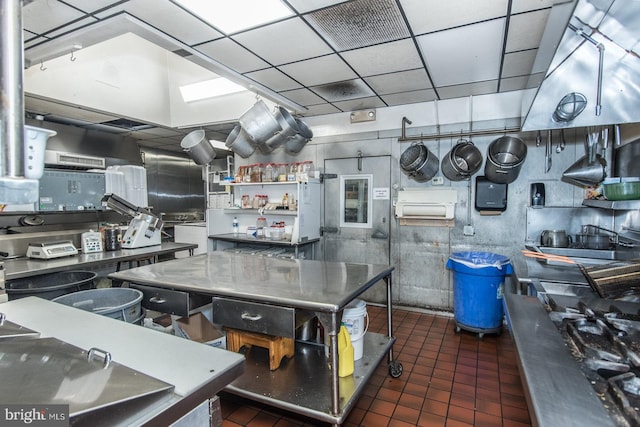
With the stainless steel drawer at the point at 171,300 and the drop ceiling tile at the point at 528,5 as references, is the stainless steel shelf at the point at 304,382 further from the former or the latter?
the drop ceiling tile at the point at 528,5

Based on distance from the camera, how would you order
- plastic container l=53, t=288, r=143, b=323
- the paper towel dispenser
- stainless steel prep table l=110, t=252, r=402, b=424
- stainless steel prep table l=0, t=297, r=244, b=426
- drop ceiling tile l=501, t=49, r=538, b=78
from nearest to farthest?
stainless steel prep table l=0, t=297, r=244, b=426, stainless steel prep table l=110, t=252, r=402, b=424, plastic container l=53, t=288, r=143, b=323, drop ceiling tile l=501, t=49, r=538, b=78, the paper towel dispenser

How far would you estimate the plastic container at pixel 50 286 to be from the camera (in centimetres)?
263

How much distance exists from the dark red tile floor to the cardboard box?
18.5 inches

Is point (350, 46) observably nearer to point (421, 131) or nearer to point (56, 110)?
point (421, 131)

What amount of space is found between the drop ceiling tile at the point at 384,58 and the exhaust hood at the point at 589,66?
1012mm

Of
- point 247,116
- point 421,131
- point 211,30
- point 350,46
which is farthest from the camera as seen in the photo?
point 421,131

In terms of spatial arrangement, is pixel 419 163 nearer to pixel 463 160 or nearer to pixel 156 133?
pixel 463 160

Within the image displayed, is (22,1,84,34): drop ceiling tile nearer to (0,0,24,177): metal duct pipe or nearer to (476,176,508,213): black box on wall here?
(0,0,24,177): metal duct pipe

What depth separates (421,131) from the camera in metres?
4.14

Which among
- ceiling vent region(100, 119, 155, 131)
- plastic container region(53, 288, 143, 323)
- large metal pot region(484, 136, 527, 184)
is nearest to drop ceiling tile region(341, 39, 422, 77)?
large metal pot region(484, 136, 527, 184)

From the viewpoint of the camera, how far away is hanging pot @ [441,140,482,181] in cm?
374

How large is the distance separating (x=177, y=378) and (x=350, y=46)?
2.69 meters

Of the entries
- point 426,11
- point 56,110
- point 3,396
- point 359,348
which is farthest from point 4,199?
point 56,110

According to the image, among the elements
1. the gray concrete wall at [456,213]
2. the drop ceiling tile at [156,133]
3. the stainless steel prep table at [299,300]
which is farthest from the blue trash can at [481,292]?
the drop ceiling tile at [156,133]
